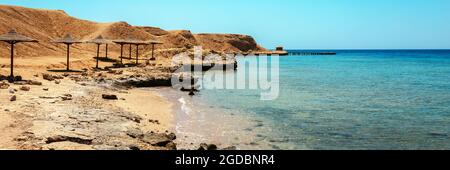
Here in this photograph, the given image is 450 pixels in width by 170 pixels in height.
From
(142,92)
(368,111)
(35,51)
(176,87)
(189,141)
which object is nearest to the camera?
(189,141)

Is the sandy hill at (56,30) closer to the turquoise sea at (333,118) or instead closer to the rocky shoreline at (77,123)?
the rocky shoreline at (77,123)

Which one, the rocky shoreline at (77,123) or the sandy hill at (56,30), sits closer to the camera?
the rocky shoreline at (77,123)

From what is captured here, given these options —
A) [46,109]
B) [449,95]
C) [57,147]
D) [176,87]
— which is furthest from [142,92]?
[449,95]

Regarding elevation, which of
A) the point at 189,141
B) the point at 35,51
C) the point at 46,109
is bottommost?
the point at 189,141

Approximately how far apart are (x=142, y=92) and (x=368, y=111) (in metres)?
12.0

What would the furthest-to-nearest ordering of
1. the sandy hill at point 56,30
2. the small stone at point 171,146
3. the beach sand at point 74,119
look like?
1. the sandy hill at point 56,30
2. the small stone at point 171,146
3. the beach sand at point 74,119

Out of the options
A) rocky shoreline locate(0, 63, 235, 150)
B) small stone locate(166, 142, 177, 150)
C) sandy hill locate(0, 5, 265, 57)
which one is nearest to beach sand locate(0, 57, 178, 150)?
rocky shoreline locate(0, 63, 235, 150)

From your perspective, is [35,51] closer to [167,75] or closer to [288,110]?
[167,75]

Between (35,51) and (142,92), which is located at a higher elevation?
(35,51)

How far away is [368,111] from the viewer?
64.3 ft

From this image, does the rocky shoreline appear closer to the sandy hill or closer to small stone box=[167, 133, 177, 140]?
small stone box=[167, 133, 177, 140]

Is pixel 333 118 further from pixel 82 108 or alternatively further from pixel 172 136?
pixel 82 108

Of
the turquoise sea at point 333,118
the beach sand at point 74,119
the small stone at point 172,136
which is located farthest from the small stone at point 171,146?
the turquoise sea at point 333,118

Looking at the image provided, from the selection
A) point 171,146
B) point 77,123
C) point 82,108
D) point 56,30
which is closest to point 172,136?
point 171,146
